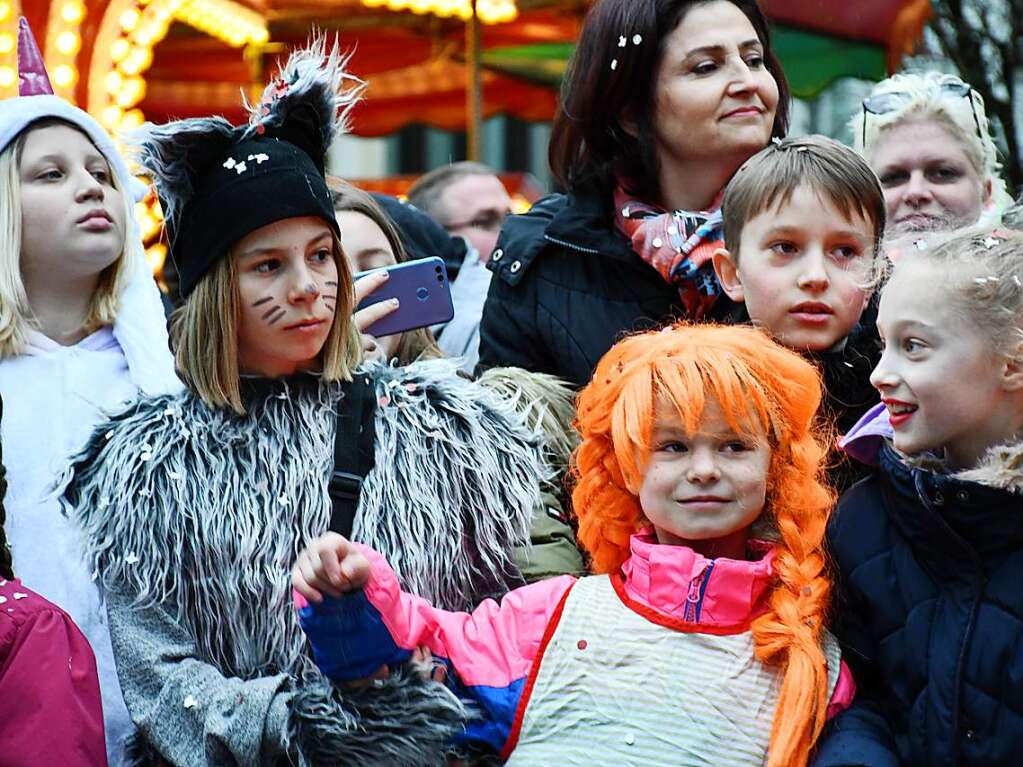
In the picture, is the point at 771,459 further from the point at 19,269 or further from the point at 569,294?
the point at 19,269

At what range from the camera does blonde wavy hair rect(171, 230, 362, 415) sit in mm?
2791

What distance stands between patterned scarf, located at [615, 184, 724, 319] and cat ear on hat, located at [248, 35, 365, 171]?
0.66m

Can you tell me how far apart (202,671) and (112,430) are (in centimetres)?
49

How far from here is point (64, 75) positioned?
224 inches

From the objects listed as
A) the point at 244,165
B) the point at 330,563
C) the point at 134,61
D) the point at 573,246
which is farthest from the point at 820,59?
the point at 330,563

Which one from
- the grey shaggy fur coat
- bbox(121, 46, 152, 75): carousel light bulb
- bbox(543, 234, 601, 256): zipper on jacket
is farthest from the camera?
bbox(121, 46, 152, 75): carousel light bulb

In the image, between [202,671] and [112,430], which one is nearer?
[202,671]

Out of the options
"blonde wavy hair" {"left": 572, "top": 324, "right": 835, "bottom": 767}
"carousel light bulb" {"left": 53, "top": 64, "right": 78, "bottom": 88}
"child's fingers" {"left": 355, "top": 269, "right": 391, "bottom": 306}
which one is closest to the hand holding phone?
"child's fingers" {"left": 355, "top": 269, "right": 391, "bottom": 306}

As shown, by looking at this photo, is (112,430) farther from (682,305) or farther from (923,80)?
(923,80)

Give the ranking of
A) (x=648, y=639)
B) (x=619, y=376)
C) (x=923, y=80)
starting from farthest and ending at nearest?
1. (x=923, y=80)
2. (x=619, y=376)
3. (x=648, y=639)

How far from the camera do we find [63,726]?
2.62 m

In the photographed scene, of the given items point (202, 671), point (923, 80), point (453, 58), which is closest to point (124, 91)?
point (923, 80)

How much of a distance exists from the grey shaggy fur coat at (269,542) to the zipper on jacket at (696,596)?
409 mm

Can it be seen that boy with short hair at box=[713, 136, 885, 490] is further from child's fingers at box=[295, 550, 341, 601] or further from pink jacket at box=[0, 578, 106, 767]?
pink jacket at box=[0, 578, 106, 767]
